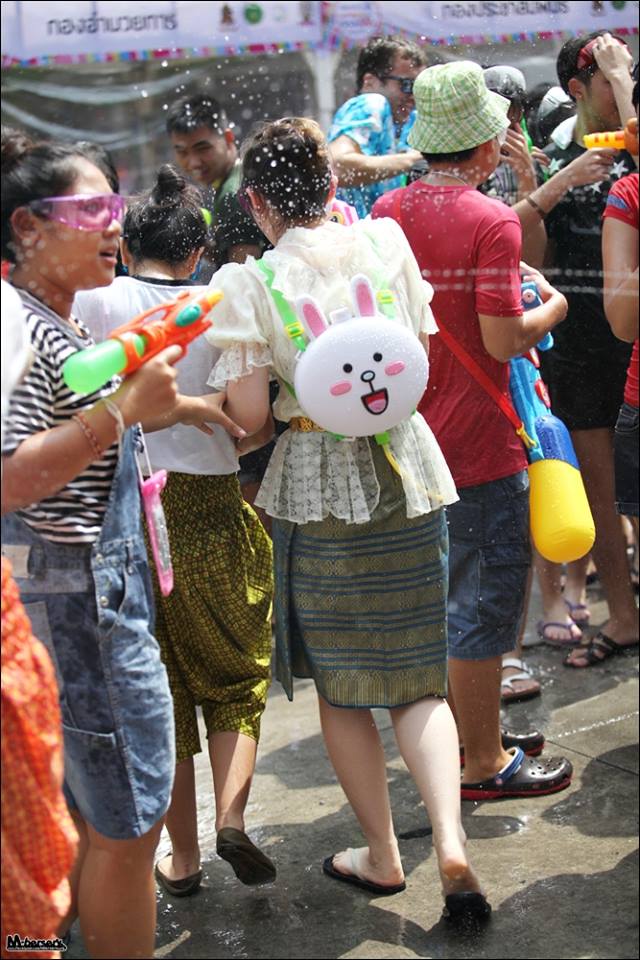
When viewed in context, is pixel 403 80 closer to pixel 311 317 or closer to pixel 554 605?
pixel 554 605

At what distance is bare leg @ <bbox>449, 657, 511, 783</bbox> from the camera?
3314mm

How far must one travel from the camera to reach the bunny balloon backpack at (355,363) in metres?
2.60

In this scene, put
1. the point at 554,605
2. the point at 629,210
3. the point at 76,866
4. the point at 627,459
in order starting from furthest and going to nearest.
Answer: the point at 554,605 → the point at 627,459 → the point at 629,210 → the point at 76,866

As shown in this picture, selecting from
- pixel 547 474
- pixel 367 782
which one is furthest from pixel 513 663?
pixel 367 782

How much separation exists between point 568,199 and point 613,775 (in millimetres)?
1478

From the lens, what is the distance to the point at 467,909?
264 centimetres

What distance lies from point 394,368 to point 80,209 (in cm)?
73

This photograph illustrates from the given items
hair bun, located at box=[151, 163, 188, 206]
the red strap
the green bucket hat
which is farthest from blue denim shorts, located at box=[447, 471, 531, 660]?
hair bun, located at box=[151, 163, 188, 206]

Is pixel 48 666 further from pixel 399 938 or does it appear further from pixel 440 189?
pixel 440 189

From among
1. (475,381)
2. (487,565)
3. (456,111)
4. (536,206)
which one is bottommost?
(487,565)

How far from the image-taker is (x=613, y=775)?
A: 342cm

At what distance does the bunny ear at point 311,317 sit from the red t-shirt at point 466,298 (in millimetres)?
485

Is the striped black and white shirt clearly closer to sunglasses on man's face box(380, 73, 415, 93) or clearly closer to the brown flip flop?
the brown flip flop

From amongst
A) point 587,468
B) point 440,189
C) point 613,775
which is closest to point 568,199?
point 440,189
